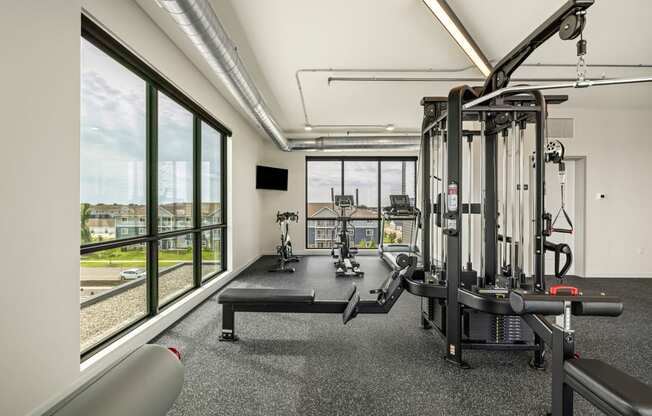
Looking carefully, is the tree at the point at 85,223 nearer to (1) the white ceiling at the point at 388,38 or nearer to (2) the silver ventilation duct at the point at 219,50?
(2) the silver ventilation duct at the point at 219,50

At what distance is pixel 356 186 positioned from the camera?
7953 mm

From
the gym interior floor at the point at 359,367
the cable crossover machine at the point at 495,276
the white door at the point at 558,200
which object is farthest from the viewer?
the white door at the point at 558,200

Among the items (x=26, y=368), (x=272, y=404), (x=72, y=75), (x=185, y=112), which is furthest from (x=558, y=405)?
(x=185, y=112)

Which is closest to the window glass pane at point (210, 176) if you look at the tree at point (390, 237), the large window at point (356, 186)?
the large window at point (356, 186)

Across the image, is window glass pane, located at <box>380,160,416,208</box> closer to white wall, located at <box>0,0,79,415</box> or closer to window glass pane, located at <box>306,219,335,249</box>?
window glass pane, located at <box>306,219,335,249</box>

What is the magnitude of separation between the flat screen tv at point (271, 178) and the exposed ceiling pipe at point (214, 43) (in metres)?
2.86

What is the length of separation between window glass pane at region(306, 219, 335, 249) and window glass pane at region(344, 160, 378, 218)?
0.89 metres

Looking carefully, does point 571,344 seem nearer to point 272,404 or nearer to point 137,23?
point 272,404

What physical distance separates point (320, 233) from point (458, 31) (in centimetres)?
579

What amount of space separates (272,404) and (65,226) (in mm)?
1715

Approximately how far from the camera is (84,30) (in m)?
2.10

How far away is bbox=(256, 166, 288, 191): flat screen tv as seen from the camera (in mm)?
6906

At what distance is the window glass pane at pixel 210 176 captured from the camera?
4.45 meters

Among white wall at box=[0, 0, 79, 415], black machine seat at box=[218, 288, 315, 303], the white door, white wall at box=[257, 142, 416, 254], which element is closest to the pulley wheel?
black machine seat at box=[218, 288, 315, 303]
